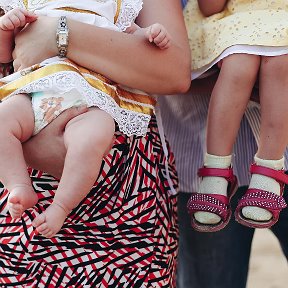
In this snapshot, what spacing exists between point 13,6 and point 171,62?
47 cm

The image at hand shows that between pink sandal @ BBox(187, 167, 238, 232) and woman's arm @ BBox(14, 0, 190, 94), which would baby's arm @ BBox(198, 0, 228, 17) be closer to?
woman's arm @ BBox(14, 0, 190, 94)

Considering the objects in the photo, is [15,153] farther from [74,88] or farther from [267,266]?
[267,266]

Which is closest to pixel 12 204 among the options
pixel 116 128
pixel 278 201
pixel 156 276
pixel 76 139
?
pixel 76 139

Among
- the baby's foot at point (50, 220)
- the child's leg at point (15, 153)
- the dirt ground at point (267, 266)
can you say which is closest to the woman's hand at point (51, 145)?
the child's leg at point (15, 153)

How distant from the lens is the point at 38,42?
2195 millimetres

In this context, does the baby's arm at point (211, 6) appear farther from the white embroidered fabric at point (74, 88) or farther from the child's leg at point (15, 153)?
the child's leg at point (15, 153)

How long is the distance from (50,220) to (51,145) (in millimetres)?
222

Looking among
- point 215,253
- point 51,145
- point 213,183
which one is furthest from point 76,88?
point 215,253

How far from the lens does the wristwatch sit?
2.18 metres

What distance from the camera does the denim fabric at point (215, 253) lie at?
287 cm

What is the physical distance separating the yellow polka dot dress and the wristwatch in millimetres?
485

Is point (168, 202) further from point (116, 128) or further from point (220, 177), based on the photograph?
point (116, 128)

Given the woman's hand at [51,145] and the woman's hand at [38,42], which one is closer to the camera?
the woman's hand at [51,145]

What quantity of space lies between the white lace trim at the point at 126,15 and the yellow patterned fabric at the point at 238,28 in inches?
10.5
